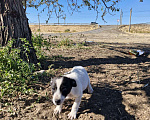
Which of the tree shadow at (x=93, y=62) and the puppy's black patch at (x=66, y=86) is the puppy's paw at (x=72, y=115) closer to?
the puppy's black patch at (x=66, y=86)

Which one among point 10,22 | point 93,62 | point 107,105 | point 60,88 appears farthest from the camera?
point 93,62

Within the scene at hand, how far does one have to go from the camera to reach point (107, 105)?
9.87ft

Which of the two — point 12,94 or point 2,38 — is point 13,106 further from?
point 2,38

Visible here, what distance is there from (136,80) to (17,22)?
3857mm

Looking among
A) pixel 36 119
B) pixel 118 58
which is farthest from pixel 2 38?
pixel 118 58

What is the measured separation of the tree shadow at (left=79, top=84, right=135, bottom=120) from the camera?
2726 mm

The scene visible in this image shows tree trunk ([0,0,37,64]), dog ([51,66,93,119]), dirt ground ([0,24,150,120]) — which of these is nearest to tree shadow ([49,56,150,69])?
dirt ground ([0,24,150,120])

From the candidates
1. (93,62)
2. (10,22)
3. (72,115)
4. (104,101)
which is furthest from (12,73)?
(93,62)

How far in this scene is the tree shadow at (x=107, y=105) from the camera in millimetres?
2726

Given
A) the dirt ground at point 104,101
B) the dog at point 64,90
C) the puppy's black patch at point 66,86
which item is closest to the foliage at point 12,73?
the dirt ground at point 104,101

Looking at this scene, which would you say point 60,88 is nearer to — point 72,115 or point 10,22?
point 72,115

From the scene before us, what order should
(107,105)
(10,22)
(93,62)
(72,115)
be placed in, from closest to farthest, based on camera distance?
(72,115) → (107,105) → (10,22) → (93,62)

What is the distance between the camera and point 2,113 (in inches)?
105

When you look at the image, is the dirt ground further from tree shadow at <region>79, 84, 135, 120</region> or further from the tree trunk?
the tree trunk
